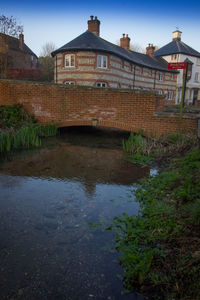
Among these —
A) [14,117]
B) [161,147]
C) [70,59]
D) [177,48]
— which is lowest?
[161,147]

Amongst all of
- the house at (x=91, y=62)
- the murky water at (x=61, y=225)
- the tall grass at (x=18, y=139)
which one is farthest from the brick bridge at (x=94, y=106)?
the house at (x=91, y=62)

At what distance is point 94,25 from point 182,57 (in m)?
20.0

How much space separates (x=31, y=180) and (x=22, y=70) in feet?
94.1

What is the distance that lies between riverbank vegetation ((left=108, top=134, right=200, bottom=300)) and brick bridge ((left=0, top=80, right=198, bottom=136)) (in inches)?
174

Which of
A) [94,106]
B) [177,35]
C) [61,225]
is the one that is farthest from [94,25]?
[61,225]

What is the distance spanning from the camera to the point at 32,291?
7.80 feet

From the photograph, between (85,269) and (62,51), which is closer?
(85,269)

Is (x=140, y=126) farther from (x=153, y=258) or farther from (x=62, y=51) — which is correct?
(x=62, y=51)

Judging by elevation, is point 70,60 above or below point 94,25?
below

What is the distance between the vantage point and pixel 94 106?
33.0 feet

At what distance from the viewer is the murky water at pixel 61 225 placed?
8.11ft

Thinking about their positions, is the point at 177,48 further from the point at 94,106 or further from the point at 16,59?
the point at 94,106

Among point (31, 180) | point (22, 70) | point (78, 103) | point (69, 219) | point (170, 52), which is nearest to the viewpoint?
point (69, 219)

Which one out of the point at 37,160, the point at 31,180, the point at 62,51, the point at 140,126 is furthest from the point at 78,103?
the point at 62,51
